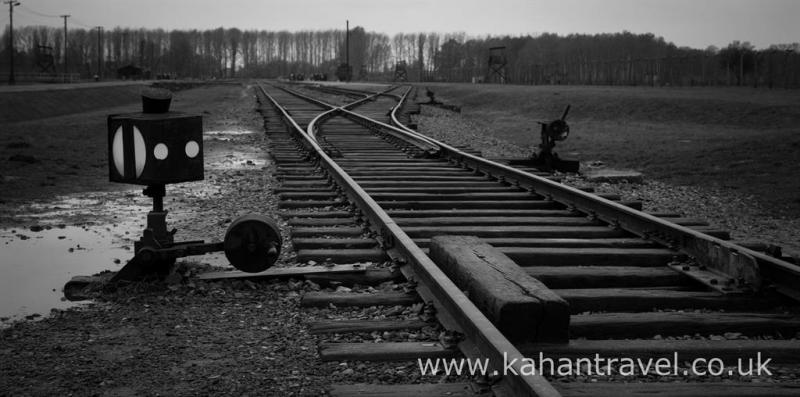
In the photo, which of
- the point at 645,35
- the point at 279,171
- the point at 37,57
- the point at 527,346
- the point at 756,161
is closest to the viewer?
the point at 527,346

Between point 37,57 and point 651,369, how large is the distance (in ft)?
268

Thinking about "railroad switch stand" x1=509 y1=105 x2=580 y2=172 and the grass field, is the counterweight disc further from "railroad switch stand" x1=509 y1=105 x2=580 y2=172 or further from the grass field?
"railroad switch stand" x1=509 y1=105 x2=580 y2=172

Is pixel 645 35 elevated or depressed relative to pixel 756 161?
elevated

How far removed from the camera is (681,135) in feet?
55.1

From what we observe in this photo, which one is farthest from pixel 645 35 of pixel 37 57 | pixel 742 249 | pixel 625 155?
pixel 742 249

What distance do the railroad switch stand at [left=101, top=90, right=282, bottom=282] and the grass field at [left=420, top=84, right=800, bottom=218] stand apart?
6044 millimetres

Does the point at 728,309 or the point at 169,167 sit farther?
the point at 169,167

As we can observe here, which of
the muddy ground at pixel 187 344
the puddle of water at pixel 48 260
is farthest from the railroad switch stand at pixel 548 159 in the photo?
the puddle of water at pixel 48 260

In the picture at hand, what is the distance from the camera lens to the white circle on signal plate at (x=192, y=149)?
4.51 metres

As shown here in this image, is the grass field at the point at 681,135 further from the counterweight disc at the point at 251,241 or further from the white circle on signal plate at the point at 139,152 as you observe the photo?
the white circle on signal plate at the point at 139,152

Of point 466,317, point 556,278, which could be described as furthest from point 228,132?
point 466,317

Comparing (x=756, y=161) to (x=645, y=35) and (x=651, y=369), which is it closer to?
(x=651, y=369)

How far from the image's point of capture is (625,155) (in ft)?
44.5

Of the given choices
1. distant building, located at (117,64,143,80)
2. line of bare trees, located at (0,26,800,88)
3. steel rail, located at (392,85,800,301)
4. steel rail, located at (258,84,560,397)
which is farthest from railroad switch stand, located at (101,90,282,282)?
distant building, located at (117,64,143,80)
